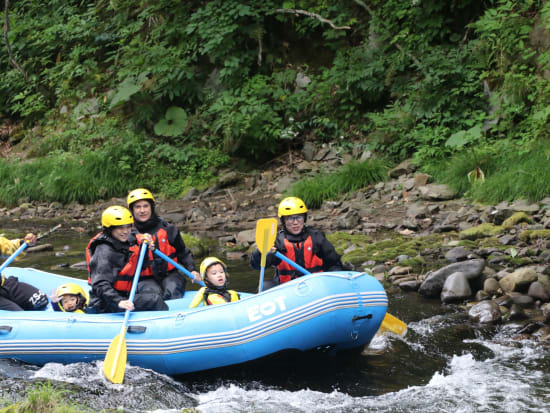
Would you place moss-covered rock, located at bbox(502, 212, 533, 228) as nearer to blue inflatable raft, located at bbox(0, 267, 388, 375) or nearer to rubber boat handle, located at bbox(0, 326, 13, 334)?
blue inflatable raft, located at bbox(0, 267, 388, 375)

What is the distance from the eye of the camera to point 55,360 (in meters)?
4.74

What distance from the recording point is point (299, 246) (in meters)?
5.38

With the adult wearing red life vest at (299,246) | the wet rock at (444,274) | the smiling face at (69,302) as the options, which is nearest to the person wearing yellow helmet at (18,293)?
the smiling face at (69,302)

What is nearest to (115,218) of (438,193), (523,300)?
(523,300)

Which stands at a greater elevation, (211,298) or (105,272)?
(105,272)

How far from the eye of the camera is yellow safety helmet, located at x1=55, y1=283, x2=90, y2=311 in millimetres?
5242

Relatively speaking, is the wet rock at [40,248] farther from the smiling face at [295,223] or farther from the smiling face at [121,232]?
the smiling face at [295,223]

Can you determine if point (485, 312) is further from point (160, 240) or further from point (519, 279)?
point (160, 240)

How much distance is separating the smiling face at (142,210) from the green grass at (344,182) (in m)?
4.66

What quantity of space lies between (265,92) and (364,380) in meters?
8.87

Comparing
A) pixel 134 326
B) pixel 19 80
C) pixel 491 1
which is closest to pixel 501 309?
pixel 134 326

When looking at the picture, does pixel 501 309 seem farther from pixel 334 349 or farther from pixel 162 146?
pixel 162 146

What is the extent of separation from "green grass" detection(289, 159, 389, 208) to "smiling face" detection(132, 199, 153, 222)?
466 cm

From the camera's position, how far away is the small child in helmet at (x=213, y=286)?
16.4ft
